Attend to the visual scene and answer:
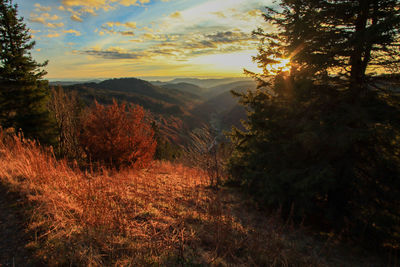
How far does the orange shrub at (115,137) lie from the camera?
349 inches

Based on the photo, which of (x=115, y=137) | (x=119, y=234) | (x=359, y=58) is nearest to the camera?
(x=119, y=234)

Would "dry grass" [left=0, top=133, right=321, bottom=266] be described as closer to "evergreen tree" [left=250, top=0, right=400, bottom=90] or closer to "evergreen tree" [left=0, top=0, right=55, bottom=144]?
"evergreen tree" [left=250, top=0, right=400, bottom=90]

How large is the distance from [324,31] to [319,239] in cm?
604

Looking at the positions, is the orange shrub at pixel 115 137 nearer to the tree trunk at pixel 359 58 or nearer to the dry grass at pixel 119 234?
the dry grass at pixel 119 234

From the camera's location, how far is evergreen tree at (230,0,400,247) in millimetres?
4773

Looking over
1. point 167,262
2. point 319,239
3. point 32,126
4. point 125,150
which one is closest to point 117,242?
point 167,262

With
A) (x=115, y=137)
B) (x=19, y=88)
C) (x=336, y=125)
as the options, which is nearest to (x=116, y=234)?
(x=336, y=125)

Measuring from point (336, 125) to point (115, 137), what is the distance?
8334 mm

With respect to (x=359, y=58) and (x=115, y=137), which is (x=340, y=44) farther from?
(x=115, y=137)

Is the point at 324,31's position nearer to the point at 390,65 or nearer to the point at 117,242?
the point at 390,65

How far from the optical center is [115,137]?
901 centimetres

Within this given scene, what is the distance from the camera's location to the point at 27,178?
4117 millimetres

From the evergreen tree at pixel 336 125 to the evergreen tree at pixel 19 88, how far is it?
1782cm

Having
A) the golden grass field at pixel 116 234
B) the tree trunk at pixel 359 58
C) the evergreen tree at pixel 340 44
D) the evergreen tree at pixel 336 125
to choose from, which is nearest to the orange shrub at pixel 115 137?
the golden grass field at pixel 116 234
